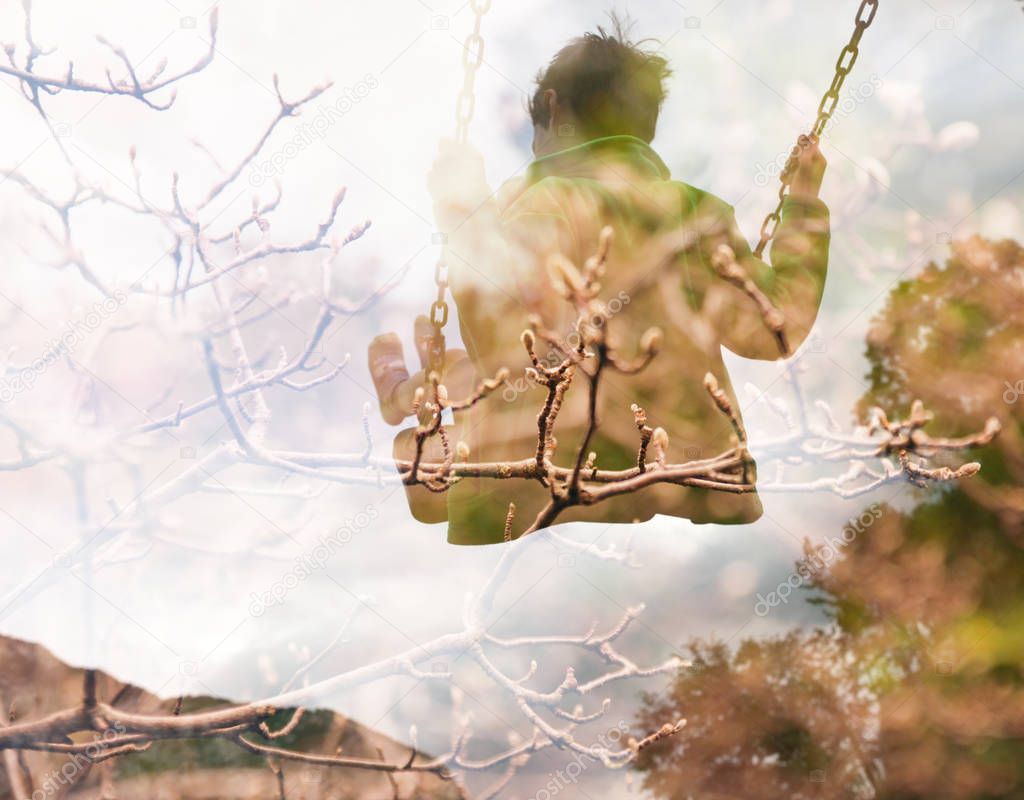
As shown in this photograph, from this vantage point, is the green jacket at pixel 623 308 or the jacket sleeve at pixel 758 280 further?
the jacket sleeve at pixel 758 280

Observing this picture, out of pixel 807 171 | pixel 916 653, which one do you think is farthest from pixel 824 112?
pixel 916 653

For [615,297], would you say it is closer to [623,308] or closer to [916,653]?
[623,308]

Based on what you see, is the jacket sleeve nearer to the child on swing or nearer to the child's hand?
the child on swing

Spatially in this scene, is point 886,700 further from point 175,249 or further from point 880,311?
point 175,249

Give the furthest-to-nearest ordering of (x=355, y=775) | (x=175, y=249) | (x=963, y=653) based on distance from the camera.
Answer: (x=963, y=653)
(x=355, y=775)
(x=175, y=249)

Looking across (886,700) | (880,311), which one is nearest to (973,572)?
(886,700)

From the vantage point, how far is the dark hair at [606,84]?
235cm

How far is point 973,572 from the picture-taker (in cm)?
546

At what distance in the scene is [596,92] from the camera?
2.35 metres

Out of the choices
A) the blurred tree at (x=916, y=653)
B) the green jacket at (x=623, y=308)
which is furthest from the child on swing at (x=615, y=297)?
the blurred tree at (x=916, y=653)

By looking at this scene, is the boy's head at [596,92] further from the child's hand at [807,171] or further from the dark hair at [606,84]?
the child's hand at [807,171]

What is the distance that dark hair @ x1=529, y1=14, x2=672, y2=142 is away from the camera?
7.70 ft

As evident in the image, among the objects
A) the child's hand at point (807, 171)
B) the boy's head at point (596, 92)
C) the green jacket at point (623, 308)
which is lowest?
the green jacket at point (623, 308)

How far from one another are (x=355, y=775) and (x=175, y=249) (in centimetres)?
297
